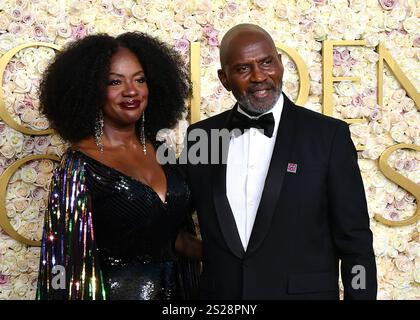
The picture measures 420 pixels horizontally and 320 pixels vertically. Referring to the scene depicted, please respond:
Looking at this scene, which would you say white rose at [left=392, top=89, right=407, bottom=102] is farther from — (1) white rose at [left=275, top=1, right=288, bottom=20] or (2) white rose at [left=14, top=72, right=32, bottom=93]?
(2) white rose at [left=14, top=72, right=32, bottom=93]

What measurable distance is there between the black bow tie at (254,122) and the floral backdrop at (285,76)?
0.72 meters

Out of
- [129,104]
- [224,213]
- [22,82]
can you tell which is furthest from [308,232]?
[22,82]

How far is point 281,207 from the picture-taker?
6.92ft

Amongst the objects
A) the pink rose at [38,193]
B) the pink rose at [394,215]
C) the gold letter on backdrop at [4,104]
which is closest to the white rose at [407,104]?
the pink rose at [394,215]

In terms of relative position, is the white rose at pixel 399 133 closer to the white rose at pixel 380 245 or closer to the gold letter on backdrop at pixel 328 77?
the gold letter on backdrop at pixel 328 77

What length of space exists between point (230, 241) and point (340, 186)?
395 mm

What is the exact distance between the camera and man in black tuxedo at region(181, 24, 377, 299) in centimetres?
210

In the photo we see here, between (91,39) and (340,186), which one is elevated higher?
(91,39)

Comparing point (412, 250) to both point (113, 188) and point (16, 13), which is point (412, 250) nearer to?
point (113, 188)

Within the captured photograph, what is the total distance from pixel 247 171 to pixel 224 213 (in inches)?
6.5

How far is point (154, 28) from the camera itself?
2998mm

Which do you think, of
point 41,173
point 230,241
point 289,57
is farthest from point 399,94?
point 41,173
